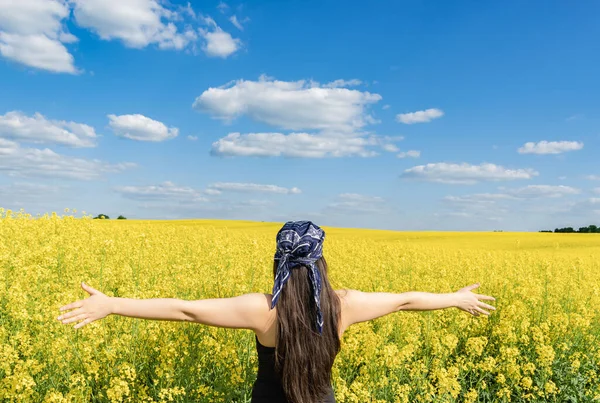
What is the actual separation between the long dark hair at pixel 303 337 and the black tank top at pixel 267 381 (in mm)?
75

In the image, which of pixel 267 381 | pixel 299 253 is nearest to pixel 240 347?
pixel 267 381

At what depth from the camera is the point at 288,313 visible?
2.70 metres

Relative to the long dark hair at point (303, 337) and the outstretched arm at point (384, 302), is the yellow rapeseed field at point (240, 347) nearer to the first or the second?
the outstretched arm at point (384, 302)

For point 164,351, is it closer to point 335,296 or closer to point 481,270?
point 335,296

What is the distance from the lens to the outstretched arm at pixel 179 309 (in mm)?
2623

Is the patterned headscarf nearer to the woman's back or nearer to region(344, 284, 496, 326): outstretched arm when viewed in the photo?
the woman's back

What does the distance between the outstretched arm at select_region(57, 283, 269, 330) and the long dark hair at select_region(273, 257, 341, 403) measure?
0.49ft

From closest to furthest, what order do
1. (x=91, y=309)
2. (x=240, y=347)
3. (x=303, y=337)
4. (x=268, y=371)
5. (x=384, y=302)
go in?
(x=91, y=309), (x=303, y=337), (x=268, y=371), (x=384, y=302), (x=240, y=347)

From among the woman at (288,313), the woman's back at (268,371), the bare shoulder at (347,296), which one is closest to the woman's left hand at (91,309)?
the woman at (288,313)

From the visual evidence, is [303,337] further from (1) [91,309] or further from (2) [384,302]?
(1) [91,309]

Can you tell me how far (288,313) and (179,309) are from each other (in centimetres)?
60

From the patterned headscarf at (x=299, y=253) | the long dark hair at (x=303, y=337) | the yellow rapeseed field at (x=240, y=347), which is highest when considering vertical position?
the patterned headscarf at (x=299, y=253)

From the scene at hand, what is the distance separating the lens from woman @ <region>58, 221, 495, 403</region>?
2.64 meters

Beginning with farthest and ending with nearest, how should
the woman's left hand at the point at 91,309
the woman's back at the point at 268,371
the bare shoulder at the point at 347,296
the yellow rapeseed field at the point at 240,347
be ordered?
the yellow rapeseed field at the point at 240,347 → the bare shoulder at the point at 347,296 → the woman's back at the point at 268,371 → the woman's left hand at the point at 91,309
